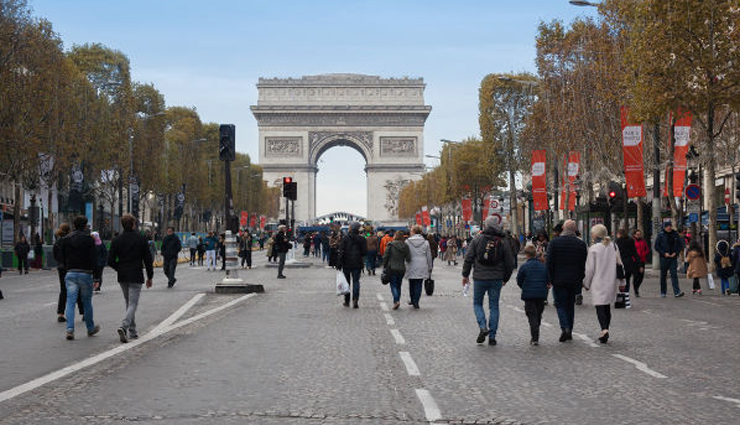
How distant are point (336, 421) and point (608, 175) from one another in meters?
37.8

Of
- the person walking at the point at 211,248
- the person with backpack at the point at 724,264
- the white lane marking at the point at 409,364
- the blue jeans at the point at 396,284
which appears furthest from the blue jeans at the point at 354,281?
the person walking at the point at 211,248

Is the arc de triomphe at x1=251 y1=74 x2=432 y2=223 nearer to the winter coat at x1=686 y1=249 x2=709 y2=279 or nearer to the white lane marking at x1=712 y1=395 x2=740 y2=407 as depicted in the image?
the winter coat at x1=686 y1=249 x2=709 y2=279

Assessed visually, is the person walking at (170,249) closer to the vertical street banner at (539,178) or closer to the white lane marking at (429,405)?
the white lane marking at (429,405)

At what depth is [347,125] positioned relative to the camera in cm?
13138

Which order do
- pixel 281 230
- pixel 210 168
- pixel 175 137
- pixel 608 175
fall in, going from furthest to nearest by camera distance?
pixel 210 168
pixel 175 137
pixel 608 175
pixel 281 230

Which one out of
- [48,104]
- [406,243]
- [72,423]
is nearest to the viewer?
[72,423]

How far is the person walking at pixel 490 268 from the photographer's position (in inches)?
549

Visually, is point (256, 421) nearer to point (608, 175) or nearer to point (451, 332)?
point (451, 332)

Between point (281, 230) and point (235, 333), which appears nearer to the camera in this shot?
point (235, 333)

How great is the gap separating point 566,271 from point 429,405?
5782 millimetres

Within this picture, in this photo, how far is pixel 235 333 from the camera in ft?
50.5

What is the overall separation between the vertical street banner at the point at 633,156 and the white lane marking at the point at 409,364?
22.6 meters

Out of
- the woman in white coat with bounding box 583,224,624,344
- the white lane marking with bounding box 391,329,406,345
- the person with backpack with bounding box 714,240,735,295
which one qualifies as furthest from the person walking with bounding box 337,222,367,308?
the person with backpack with bounding box 714,240,735,295

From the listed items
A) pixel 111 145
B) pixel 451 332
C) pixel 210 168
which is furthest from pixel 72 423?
pixel 210 168
